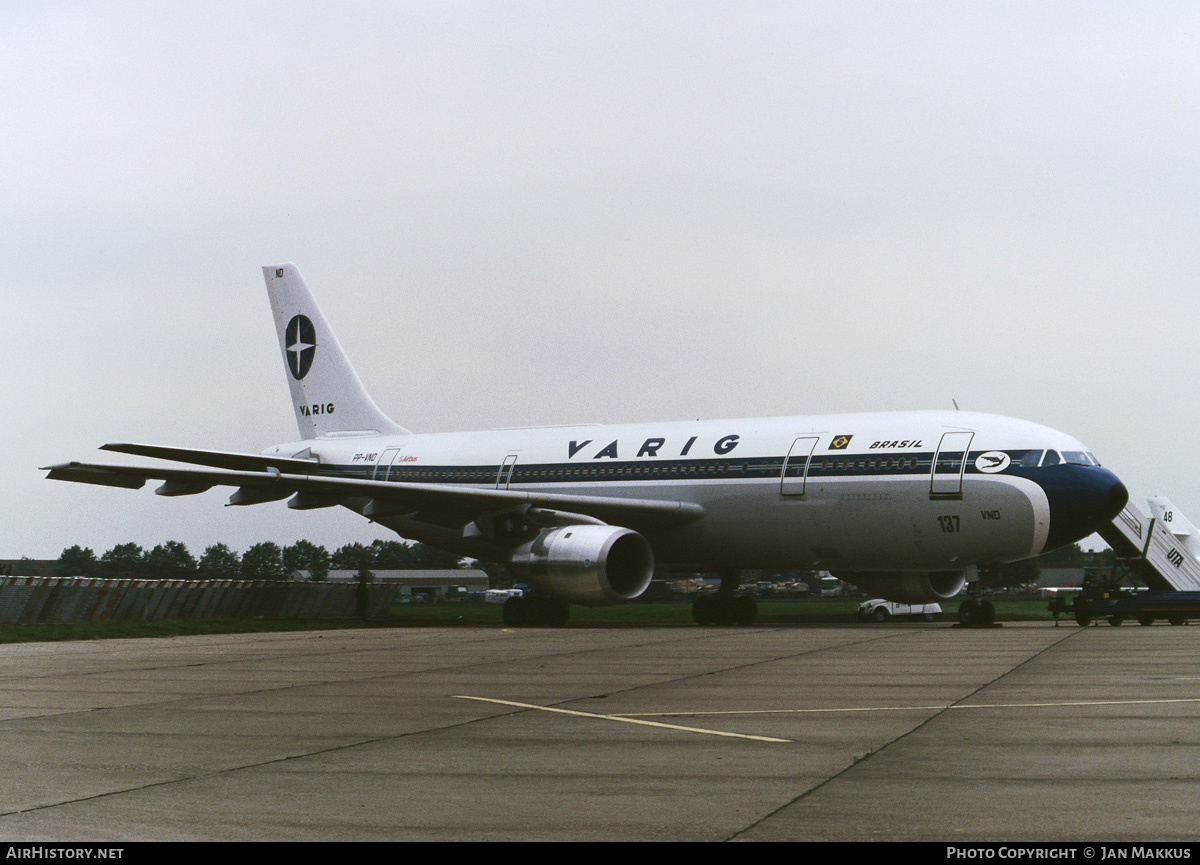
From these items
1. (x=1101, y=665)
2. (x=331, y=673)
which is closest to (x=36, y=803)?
(x=331, y=673)

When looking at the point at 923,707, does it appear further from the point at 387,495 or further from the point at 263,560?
the point at 263,560

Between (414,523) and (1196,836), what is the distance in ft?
87.1

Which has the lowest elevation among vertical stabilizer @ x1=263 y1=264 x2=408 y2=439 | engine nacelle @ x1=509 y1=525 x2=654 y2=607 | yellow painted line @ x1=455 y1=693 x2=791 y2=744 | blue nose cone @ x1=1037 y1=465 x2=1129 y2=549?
yellow painted line @ x1=455 y1=693 x2=791 y2=744

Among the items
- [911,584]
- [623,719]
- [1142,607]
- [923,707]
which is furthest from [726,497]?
[623,719]

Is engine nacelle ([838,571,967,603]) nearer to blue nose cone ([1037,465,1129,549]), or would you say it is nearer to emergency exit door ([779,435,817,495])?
emergency exit door ([779,435,817,495])

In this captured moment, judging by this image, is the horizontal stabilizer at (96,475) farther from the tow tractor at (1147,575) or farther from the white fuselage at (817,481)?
the tow tractor at (1147,575)

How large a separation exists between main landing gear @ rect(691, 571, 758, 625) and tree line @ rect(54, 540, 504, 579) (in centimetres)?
7628

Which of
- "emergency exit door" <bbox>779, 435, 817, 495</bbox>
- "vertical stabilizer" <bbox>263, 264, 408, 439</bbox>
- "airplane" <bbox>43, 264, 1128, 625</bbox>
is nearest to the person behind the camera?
"airplane" <bbox>43, 264, 1128, 625</bbox>

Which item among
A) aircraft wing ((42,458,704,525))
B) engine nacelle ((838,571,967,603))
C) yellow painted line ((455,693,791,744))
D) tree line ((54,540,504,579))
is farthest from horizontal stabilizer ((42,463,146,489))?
tree line ((54,540,504,579))

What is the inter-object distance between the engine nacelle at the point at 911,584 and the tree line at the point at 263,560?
255ft

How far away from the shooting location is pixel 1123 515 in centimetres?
3241

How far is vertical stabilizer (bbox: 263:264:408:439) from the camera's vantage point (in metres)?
35.6
